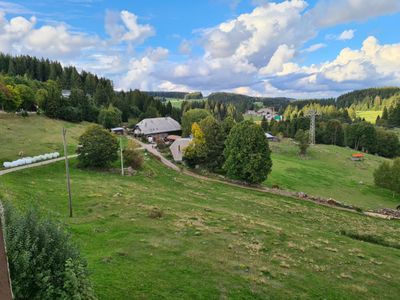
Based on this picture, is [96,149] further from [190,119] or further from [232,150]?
[190,119]

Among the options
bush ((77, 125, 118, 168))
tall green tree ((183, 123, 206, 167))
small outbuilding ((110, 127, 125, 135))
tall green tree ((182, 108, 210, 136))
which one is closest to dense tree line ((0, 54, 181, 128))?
small outbuilding ((110, 127, 125, 135))

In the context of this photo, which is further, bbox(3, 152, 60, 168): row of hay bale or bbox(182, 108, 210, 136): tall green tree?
bbox(182, 108, 210, 136): tall green tree

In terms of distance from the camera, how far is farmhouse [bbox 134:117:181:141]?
10369cm

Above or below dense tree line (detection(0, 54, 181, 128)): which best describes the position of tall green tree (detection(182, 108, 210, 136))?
below

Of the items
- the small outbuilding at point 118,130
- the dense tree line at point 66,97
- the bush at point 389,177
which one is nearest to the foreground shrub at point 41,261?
the bush at point 389,177

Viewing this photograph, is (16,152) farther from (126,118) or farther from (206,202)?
(126,118)

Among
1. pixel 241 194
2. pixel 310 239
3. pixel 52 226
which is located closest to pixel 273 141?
pixel 241 194

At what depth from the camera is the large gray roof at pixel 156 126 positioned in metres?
104

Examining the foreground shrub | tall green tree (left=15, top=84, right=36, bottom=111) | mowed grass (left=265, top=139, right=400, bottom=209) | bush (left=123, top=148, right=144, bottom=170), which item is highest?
tall green tree (left=15, top=84, right=36, bottom=111)

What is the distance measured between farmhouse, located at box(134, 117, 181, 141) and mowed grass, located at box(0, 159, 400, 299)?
6487 cm

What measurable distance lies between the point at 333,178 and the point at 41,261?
70447 mm

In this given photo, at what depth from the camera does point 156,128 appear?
10725cm

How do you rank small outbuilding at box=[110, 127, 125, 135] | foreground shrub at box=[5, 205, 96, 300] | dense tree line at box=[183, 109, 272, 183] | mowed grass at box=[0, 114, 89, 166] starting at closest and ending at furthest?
foreground shrub at box=[5, 205, 96, 300], dense tree line at box=[183, 109, 272, 183], mowed grass at box=[0, 114, 89, 166], small outbuilding at box=[110, 127, 125, 135]

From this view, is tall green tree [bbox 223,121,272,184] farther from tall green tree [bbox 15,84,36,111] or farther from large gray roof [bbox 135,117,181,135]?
tall green tree [bbox 15,84,36,111]
